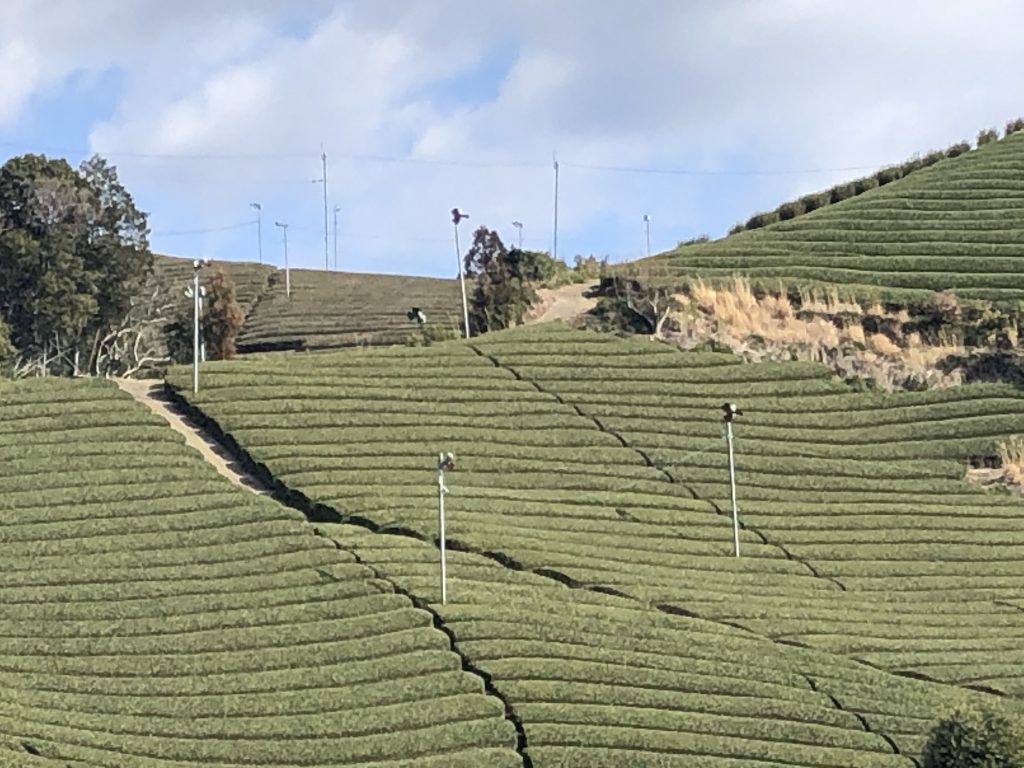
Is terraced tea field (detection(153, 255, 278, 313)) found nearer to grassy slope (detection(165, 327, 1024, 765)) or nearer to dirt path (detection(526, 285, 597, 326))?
dirt path (detection(526, 285, 597, 326))

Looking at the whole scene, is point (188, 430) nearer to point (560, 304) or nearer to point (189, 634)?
point (189, 634)

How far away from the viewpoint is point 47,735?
2816 cm

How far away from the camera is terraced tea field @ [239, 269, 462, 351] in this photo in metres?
64.9

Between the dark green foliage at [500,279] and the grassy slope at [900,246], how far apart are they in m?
3.85

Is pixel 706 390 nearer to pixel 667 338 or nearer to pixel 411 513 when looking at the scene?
pixel 667 338

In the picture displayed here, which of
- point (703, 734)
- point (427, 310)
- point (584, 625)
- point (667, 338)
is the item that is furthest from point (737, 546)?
point (427, 310)

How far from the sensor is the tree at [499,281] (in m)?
55.4

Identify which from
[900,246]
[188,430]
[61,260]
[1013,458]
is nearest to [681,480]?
[1013,458]

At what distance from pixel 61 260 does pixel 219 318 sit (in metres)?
6.28

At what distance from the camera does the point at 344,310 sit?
69938 millimetres

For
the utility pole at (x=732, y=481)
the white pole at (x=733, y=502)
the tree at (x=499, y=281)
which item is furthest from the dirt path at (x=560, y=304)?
the utility pole at (x=732, y=481)

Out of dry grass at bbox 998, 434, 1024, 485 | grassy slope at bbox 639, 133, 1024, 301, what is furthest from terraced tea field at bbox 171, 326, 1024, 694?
grassy slope at bbox 639, 133, 1024, 301

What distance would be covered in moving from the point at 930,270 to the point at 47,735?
3542 centimetres

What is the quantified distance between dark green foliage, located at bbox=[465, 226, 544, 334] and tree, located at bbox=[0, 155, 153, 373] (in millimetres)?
11348
